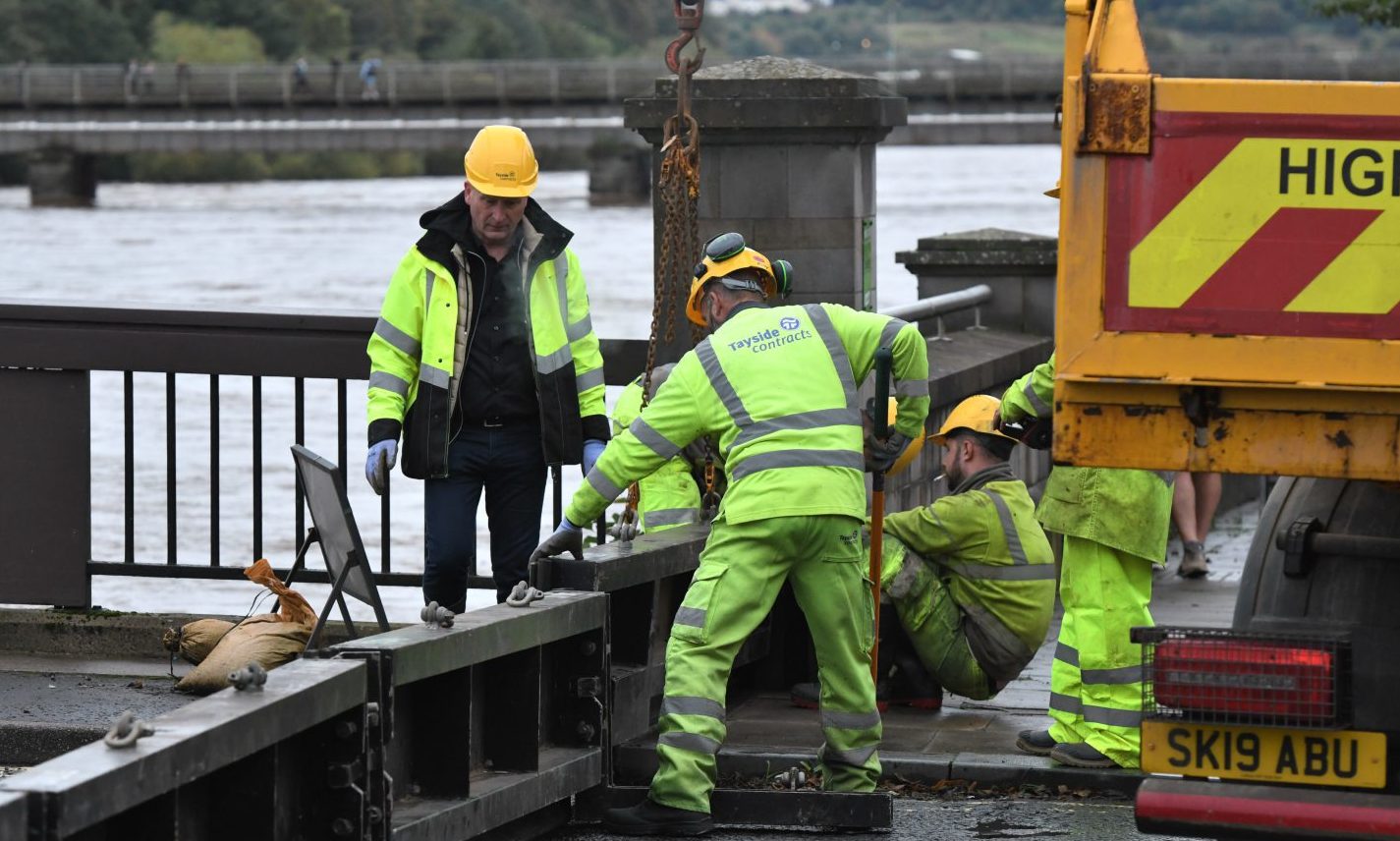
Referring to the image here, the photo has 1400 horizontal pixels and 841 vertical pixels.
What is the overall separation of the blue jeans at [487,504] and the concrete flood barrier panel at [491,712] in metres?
0.86

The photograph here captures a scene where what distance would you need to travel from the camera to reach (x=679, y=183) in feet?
24.7

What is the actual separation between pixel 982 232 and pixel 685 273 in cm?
491

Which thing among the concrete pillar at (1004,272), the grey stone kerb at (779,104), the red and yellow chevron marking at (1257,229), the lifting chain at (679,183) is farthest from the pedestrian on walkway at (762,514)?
the concrete pillar at (1004,272)

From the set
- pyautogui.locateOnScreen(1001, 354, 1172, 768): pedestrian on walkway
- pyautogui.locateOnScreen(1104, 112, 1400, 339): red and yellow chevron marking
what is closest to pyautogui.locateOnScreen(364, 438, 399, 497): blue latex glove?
pyautogui.locateOnScreen(1001, 354, 1172, 768): pedestrian on walkway

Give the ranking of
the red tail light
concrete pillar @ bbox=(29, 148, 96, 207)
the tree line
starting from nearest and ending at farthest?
the red tail light
concrete pillar @ bbox=(29, 148, 96, 207)
the tree line

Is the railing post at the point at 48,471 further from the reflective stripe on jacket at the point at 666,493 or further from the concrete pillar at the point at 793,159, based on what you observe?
the concrete pillar at the point at 793,159

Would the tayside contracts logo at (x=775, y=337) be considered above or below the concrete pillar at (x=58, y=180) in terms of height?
below

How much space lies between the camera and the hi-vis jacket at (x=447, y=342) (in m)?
7.15

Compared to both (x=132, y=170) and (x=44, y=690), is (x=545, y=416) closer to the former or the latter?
(x=44, y=690)

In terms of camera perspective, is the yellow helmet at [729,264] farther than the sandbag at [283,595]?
No

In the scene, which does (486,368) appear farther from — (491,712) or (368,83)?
(368,83)

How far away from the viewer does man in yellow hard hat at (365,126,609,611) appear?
7.14 metres

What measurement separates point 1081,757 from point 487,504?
6.71 ft

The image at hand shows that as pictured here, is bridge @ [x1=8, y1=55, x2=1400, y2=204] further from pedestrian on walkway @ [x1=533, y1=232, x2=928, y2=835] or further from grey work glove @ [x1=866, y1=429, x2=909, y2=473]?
pedestrian on walkway @ [x1=533, y1=232, x2=928, y2=835]
